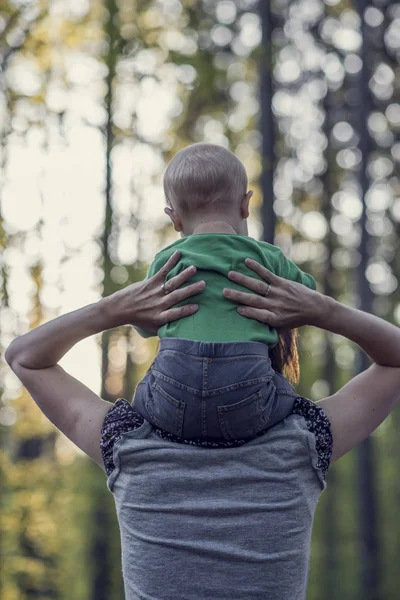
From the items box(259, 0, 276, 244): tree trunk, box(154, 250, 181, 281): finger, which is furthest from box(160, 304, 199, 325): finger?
box(259, 0, 276, 244): tree trunk

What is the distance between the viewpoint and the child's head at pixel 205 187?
1962 mm

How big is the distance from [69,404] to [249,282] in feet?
1.71

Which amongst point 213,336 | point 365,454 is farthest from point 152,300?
point 365,454

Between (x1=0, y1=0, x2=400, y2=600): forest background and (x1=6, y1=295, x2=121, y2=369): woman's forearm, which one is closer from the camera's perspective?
(x1=6, y1=295, x2=121, y2=369): woman's forearm

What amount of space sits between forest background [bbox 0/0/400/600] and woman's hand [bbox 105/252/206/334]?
5.15 metres

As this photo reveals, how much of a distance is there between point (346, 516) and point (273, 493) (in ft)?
55.7

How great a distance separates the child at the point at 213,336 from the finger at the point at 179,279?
0.08 ft

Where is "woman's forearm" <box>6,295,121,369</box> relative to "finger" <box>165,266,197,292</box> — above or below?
below

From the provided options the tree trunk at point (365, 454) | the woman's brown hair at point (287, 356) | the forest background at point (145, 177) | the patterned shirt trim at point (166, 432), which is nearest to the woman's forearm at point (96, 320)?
the patterned shirt trim at point (166, 432)

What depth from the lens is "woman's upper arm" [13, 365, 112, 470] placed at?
1.85 meters

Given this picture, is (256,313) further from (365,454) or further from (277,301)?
(365,454)

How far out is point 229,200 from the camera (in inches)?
78.8

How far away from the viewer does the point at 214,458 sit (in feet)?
5.55

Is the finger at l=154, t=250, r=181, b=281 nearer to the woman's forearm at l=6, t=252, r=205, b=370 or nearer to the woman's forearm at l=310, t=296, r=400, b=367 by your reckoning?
the woman's forearm at l=6, t=252, r=205, b=370
